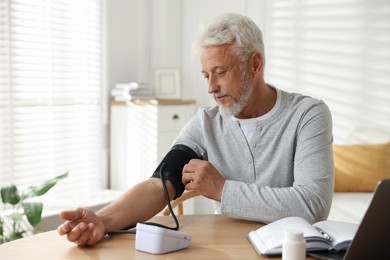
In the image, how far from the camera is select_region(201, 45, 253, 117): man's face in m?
1.84

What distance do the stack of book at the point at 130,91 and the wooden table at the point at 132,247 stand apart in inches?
105

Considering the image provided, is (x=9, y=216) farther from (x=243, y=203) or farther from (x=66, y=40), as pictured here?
(x=243, y=203)

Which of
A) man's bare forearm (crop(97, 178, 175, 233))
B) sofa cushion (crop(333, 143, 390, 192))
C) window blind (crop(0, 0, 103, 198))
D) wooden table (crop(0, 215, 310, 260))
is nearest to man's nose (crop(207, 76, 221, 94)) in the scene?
man's bare forearm (crop(97, 178, 175, 233))

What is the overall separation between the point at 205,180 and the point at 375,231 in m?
0.59

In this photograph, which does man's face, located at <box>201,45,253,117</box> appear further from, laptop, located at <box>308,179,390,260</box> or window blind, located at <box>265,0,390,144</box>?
window blind, located at <box>265,0,390,144</box>

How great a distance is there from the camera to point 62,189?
13.0 ft

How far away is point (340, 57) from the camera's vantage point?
421cm

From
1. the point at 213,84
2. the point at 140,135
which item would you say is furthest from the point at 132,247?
the point at 140,135

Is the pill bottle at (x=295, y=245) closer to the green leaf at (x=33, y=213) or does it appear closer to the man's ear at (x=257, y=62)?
the man's ear at (x=257, y=62)

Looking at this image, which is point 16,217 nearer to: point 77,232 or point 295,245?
point 77,232

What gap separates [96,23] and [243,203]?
2.86 metres

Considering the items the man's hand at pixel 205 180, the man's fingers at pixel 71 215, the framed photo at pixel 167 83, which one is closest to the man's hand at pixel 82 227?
the man's fingers at pixel 71 215

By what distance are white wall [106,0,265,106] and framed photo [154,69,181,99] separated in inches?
2.7

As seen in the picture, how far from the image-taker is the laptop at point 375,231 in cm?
108
